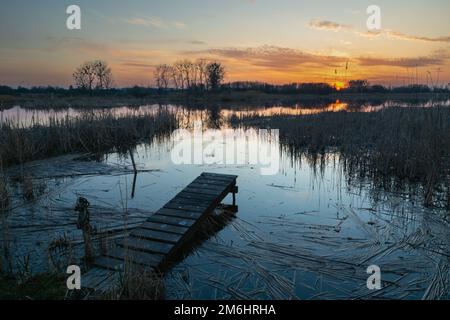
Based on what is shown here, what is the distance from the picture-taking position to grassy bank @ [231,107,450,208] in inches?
283

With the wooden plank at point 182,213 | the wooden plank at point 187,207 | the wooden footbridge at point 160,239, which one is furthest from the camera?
the wooden plank at point 187,207

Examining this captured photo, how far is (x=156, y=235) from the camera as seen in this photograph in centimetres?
486

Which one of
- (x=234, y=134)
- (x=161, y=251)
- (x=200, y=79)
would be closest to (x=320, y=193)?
(x=161, y=251)

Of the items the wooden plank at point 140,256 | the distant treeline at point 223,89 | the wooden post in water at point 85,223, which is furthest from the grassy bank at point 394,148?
the distant treeline at point 223,89

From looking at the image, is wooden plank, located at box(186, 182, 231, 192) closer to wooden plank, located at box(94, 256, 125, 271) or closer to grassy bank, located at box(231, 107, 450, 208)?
wooden plank, located at box(94, 256, 125, 271)

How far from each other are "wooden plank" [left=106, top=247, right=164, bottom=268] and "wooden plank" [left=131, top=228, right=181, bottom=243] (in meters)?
0.38

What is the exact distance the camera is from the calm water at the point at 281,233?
406cm

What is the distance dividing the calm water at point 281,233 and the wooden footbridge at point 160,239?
31 cm

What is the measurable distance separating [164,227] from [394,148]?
7.69m

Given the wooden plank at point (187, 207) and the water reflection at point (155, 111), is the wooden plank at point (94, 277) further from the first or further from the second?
the water reflection at point (155, 111)

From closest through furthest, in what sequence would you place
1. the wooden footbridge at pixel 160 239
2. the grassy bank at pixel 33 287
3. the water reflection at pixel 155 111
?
the grassy bank at pixel 33 287, the wooden footbridge at pixel 160 239, the water reflection at pixel 155 111

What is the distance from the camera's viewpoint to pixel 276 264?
452cm
